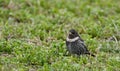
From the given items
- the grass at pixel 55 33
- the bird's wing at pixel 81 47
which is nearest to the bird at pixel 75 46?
the bird's wing at pixel 81 47

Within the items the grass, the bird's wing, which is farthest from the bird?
the grass

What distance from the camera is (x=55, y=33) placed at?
1037 cm

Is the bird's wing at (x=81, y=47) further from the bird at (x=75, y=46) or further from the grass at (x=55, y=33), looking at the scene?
the grass at (x=55, y=33)

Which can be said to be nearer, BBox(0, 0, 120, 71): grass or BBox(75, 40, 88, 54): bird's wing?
BBox(0, 0, 120, 71): grass

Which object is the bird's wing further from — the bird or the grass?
the grass

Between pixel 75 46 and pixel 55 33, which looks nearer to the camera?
pixel 75 46

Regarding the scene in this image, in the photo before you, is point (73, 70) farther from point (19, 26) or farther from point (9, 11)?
point (9, 11)

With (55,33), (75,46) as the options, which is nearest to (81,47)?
(75,46)

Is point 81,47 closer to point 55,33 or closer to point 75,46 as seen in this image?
point 75,46

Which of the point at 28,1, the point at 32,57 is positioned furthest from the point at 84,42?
the point at 28,1

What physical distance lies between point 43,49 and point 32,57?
588mm

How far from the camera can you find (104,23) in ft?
36.7

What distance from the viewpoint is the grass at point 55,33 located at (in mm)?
8484

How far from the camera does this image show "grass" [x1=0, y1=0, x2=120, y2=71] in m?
8.48
